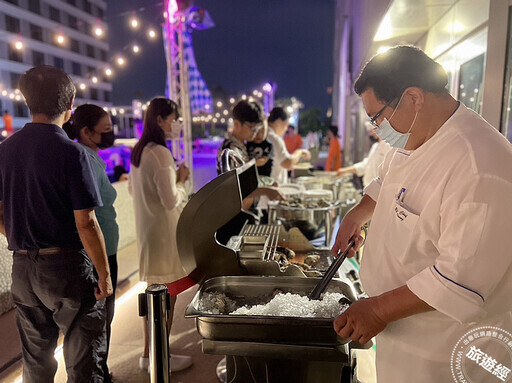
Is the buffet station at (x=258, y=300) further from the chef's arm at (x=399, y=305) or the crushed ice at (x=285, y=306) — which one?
the chef's arm at (x=399, y=305)

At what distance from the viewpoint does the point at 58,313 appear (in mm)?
1870

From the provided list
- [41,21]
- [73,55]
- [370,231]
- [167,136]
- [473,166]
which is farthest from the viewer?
[73,55]

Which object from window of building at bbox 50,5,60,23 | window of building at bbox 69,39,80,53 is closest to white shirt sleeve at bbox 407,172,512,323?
window of building at bbox 50,5,60,23

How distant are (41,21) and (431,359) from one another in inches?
1727

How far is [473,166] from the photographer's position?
1.04 metres

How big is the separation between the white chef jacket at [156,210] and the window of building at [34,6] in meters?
41.1

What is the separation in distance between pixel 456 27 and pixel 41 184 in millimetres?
3990

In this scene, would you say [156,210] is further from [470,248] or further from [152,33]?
[152,33]

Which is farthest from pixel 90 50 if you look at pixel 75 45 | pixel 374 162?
pixel 374 162

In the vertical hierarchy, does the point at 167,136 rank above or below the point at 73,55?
below

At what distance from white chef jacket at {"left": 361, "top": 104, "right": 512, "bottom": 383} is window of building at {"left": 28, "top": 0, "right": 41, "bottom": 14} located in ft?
141

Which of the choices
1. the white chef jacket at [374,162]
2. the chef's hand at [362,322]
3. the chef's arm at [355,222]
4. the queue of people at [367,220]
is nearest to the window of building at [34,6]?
the white chef jacket at [374,162]

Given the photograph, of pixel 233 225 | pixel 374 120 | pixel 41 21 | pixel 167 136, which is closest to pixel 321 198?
pixel 233 225

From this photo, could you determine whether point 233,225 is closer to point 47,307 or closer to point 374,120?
point 47,307
